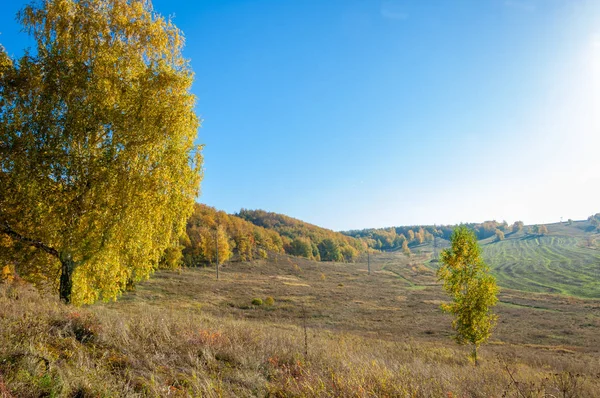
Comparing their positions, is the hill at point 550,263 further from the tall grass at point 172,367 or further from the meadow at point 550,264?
the tall grass at point 172,367

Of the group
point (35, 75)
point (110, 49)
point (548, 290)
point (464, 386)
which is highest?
point (110, 49)

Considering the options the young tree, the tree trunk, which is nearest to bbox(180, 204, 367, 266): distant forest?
the tree trunk

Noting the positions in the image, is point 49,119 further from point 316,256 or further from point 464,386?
point 316,256

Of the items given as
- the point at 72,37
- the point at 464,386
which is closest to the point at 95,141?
the point at 72,37

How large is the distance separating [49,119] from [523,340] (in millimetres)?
45008

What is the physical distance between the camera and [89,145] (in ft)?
31.5

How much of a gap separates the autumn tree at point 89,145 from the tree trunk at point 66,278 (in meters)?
0.03

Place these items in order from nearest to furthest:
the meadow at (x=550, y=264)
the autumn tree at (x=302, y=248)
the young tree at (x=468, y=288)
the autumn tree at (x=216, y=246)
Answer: the young tree at (x=468, y=288) < the autumn tree at (x=216, y=246) < the meadow at (x=550, y=264) < the autumn tree at (x=302, y=248)

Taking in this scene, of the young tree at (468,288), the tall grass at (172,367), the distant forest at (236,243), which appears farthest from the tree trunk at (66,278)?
the distant forest at (236,243)

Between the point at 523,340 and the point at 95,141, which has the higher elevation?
the point at 95,141

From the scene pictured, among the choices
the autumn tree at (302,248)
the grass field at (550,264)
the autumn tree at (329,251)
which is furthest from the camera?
the autumn tree at (329,251)

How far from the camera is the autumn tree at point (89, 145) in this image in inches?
353

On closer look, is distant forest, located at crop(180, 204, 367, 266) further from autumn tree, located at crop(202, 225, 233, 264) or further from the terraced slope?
the terraced slope

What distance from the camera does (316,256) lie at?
15800cm
